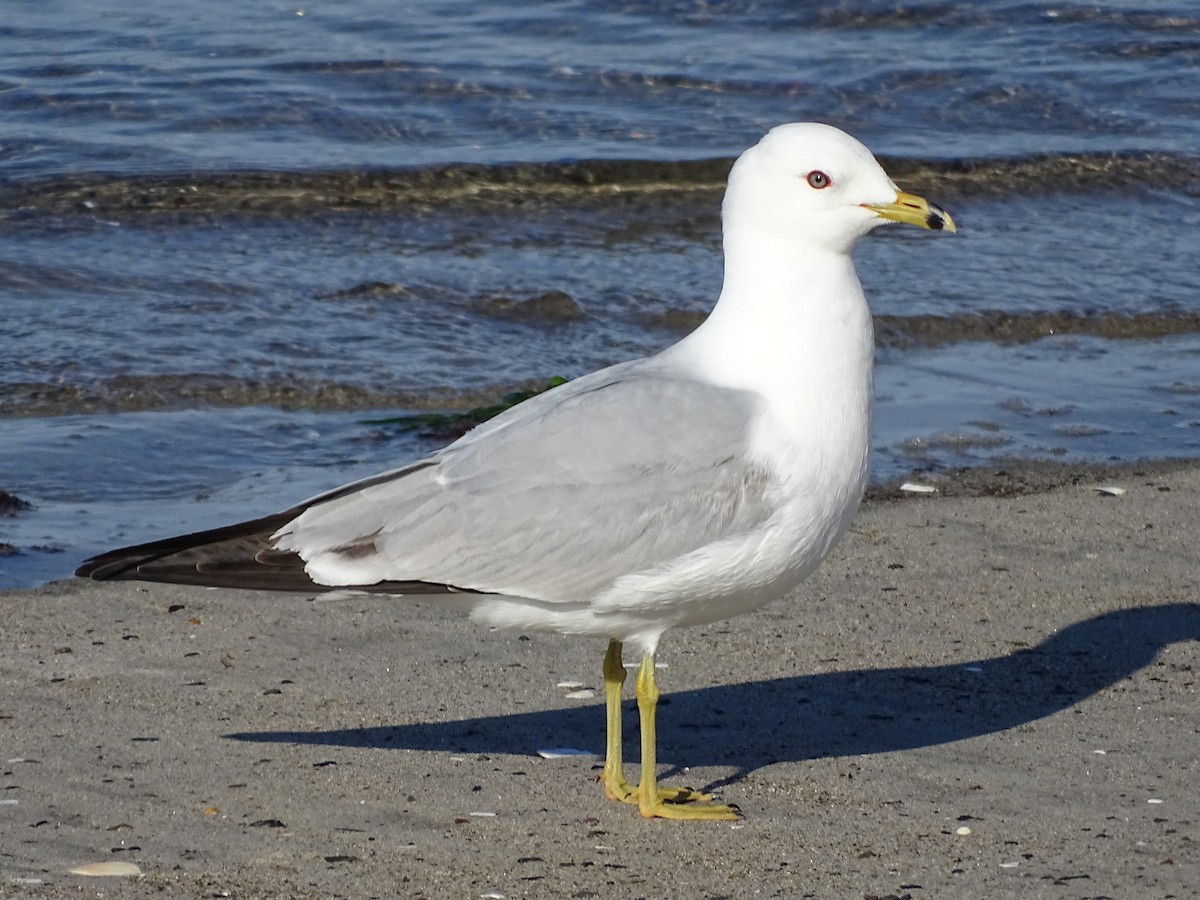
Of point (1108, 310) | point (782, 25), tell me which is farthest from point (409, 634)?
point (782, 25)

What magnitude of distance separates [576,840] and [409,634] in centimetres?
140

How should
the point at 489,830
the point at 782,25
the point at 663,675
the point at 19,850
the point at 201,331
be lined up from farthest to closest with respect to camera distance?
the point at 782,25
the point at 201,331
the point at 663,675
the point at 489,830
the point at 19,850

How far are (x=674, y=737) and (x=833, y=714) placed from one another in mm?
436

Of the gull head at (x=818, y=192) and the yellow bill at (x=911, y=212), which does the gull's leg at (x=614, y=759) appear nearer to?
the gull head at (x=818, y=192)

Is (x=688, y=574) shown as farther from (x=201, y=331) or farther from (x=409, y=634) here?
(x=201, y=331)

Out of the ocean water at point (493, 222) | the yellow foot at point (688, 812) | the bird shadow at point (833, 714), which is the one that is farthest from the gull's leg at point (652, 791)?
the ocean water at point (493, 222)

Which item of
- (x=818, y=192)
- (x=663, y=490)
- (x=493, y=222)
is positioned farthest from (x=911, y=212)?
(x=493, y=222)

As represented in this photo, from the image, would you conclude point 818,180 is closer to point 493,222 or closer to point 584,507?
point 584,507

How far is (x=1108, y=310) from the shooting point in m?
9.60

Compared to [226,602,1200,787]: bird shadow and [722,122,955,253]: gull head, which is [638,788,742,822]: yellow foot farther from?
[722,122,955,253]: gull head

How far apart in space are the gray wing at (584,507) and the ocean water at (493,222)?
1.97 m

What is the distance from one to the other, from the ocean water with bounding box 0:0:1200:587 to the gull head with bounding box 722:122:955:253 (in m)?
2.75

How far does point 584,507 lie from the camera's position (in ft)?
14.2

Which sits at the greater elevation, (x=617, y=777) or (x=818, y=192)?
(x=818, y=192)
